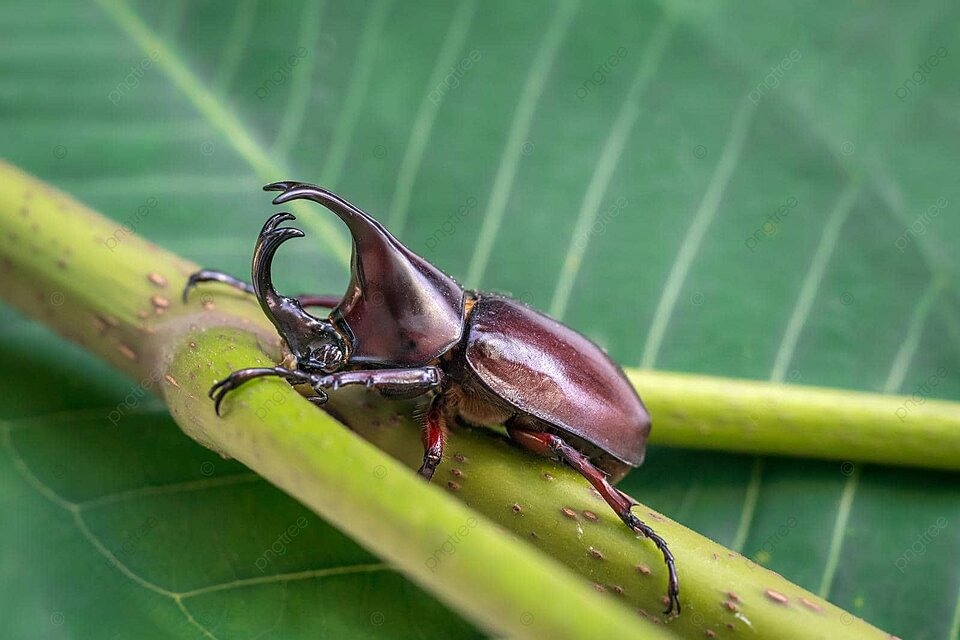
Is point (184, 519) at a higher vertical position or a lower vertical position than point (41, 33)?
lower

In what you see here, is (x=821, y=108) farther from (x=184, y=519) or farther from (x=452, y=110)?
(x=184, y=519)

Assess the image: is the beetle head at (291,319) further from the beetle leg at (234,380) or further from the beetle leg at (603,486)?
the beetle leg at (603,486)

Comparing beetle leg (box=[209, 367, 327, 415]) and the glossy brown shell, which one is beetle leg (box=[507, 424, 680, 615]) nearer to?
the glossy brown shell

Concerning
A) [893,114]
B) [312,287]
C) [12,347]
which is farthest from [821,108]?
[12,347]

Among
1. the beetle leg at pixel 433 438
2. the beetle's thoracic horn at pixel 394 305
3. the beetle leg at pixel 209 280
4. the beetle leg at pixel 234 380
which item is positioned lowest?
the beetle leg at pixel 433 438

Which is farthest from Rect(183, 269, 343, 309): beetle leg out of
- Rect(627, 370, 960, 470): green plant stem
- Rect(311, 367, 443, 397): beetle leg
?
Rect(627, 370, 960, 470): green plant stem

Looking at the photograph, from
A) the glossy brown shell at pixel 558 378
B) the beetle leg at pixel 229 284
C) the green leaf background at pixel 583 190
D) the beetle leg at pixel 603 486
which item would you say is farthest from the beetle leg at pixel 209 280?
the beetle leg at pixel 603 486

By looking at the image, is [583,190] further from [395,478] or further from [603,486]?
[395,478]
